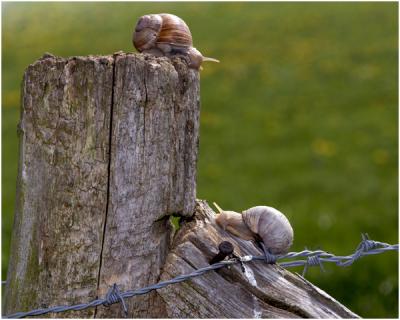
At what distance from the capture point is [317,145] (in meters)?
9.75

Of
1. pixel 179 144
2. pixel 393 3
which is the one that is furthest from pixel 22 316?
pixel 393 3

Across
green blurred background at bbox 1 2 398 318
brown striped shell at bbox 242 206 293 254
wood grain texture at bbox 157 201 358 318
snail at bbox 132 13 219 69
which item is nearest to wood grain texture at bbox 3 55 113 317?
wood grain texture at bbox 157 201 358 318

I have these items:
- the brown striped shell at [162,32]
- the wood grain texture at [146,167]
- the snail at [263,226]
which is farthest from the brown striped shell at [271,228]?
the brown striped shell at [162,32]

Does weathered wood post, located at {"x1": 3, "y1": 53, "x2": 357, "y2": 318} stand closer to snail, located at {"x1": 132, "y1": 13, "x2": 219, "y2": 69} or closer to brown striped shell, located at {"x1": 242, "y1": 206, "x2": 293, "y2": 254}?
brown striped shell, located at {"x1": 242, "y1": 206, "x2": 293, "y2": 254}

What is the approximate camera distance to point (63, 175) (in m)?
2.49

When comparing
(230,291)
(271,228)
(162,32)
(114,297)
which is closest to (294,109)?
(162,32)

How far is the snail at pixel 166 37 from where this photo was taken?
280 cm

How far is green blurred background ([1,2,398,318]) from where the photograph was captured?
7125 mm

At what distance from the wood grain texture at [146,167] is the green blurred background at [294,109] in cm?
355

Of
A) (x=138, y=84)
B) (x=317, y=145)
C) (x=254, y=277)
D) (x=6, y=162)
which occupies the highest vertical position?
(x=138, y=84)

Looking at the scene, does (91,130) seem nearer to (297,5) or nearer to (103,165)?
(103,165)

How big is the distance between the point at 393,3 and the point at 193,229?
1410 centimetres

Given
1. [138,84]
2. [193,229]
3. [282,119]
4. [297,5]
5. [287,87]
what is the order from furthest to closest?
[297,5], [287,87], [282,119], [193,229], [138,84]

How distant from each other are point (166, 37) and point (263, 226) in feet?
3.08
